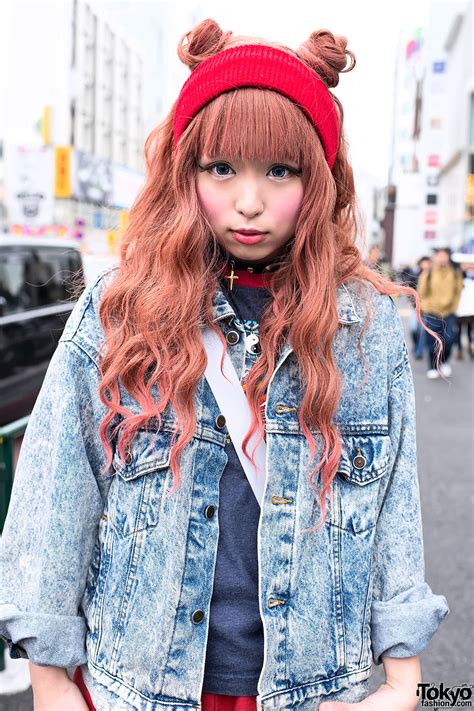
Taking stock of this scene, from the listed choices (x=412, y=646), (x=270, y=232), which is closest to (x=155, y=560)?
(x=412, y=646)

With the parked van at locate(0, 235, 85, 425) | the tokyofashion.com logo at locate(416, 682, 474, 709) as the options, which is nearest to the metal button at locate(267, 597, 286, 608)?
the tokyofashion.com logo at locate(416, 682, 474, 709)

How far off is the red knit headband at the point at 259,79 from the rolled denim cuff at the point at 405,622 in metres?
0.83

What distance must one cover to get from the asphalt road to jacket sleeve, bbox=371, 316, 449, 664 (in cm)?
27

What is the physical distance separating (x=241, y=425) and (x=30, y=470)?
37 cm

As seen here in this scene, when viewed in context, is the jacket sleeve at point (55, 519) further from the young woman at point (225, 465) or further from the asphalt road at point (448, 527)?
the asphalt road at point (448, 527)

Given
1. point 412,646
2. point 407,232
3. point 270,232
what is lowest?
point 412,646

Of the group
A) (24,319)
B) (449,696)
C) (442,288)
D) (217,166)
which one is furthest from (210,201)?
(442,288)

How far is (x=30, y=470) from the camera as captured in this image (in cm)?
131

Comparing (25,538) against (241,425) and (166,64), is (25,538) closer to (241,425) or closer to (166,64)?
(241,425)

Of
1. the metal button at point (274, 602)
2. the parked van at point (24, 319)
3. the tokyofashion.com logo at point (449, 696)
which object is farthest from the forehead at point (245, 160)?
the parked van at point (24, 319)

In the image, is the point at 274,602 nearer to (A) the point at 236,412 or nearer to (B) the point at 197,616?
(B) the point at 197,616

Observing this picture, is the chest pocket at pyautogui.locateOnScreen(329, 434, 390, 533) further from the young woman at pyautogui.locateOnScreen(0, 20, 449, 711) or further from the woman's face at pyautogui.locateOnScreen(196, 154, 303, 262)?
the woman's face at pyautogui.locateOnScreen(196, 154, 303, 262)

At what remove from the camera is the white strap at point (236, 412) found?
1.31 meters

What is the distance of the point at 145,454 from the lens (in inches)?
50.4
